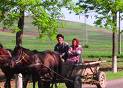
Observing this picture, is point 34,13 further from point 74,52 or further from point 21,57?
point 21,57

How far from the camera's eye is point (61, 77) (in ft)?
53.1

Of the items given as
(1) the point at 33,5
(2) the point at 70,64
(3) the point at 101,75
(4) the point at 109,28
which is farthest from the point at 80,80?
(4) the point at 109,28

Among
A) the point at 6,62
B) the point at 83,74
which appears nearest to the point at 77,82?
the point at 83,74

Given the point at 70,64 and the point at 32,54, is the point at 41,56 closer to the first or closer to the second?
the point at 32,54

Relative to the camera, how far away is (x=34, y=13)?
22094 millimetres

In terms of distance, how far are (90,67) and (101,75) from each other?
0.78 m

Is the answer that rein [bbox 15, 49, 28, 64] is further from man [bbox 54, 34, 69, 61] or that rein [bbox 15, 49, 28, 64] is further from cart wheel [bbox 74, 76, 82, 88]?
cart wheel [bbox 74, 76, 82, 88]

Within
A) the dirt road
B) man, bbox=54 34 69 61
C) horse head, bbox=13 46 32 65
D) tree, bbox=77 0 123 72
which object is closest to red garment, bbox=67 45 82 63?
man, bbox=54 34 69 61

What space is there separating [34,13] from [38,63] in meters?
7.33

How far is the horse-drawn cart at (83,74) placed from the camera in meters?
16.5

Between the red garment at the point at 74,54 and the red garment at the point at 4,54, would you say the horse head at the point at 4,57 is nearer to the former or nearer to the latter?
the red garment at the point at 4,54

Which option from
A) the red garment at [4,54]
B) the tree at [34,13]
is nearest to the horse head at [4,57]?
the red garment at [4,54]

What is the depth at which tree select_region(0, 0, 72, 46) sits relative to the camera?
2166 cm

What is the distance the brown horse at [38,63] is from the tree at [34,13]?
225 inches
